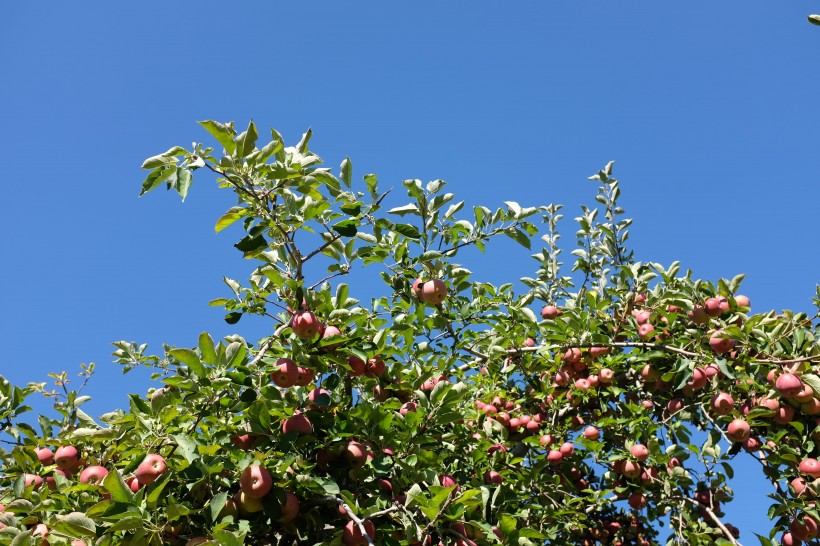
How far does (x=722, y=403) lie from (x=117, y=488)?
3501 millimetres

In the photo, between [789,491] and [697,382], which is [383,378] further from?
[789,491]

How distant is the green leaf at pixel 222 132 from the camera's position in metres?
2.57

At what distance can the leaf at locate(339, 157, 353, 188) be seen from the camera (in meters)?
3.26

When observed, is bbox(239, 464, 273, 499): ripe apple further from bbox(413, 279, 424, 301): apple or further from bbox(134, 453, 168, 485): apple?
bbox(413, 279, 424, 301): apple

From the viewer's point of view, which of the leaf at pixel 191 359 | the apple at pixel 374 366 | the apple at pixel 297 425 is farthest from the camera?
the apple at pixel 374 366

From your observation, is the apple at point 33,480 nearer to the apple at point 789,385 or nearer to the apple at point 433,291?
the apple at point 433,291

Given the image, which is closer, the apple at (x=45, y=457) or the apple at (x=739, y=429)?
the apple at (x=45, y=457)

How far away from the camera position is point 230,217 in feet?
9.59

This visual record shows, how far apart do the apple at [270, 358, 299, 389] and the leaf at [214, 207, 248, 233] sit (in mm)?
671

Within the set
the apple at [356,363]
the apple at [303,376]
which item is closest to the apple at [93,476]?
the apple at [303,376]

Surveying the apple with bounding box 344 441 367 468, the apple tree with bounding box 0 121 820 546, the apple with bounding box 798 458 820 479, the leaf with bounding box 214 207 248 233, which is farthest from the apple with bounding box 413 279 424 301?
the apple with bounding box 798 458 820 479

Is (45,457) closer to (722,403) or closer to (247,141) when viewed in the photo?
(247,141)

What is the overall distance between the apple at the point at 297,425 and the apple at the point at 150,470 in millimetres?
525

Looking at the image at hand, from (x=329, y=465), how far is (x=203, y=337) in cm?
91
